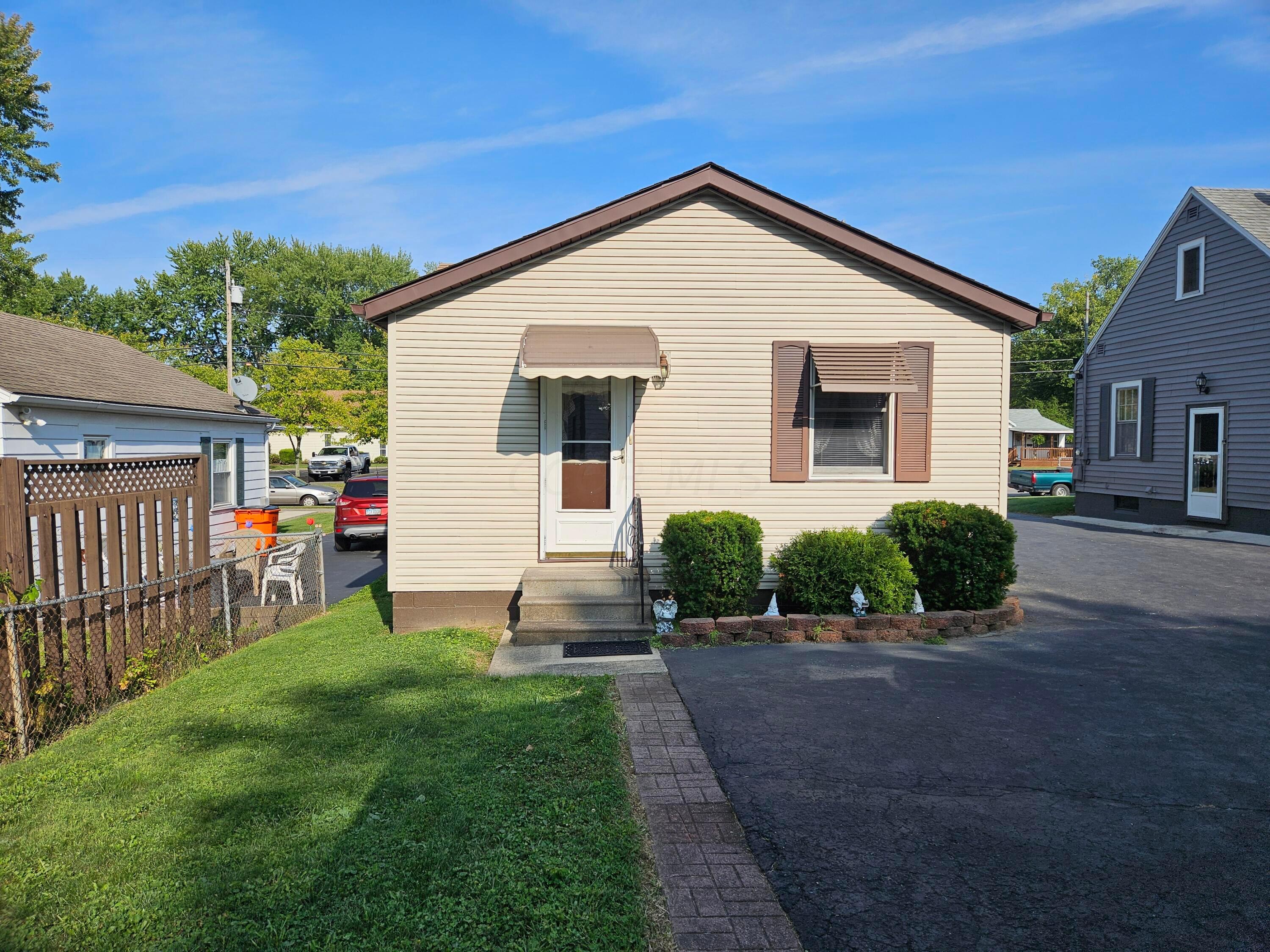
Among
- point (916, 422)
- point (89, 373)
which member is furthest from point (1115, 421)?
point (89, 373)

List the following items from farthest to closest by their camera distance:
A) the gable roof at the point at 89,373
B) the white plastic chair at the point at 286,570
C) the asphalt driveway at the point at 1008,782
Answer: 1. the gable roof at the point at 89,373
2. the white plastic chair at the point at 286,570
3. the asphalt driveway at the point at 1008,782

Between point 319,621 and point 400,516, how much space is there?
84.5 inches

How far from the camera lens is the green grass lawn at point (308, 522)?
72.2 ft

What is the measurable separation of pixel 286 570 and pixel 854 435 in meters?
7.40

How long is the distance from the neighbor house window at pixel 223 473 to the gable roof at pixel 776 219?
10086 millimetres

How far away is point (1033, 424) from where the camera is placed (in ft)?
160

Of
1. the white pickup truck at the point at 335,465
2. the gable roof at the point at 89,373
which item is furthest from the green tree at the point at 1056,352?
the gable roof at the point at 89,373

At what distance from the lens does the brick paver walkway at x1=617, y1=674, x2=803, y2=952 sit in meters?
Answer: 2.97

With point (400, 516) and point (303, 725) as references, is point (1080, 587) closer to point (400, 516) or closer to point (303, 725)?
point (400, 516)

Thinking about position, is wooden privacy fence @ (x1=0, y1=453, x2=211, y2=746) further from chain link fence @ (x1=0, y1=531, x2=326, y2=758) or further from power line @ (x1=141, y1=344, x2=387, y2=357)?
power line @ (x1=141, y1=344, x2=387, y2=357)

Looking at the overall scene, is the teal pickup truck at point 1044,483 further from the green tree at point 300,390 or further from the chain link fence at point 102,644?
the green tree at point 300,390

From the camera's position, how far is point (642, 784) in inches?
169

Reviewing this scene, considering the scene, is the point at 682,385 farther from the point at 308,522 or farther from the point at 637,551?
the point at 308,522

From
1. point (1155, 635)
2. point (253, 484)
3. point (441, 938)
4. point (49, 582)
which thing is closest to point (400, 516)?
point (49, 582)
